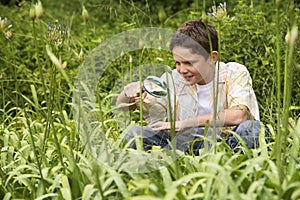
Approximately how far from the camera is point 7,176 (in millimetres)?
2857

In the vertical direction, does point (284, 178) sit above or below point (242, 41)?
→ below

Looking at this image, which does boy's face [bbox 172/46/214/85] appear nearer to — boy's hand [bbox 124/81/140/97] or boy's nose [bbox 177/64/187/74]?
boy's nose [bbox 177/64/187/74]

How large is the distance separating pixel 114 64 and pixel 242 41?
3.52 ft

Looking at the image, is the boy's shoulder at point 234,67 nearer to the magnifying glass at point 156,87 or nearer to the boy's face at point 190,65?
the boy's face at point 190,65

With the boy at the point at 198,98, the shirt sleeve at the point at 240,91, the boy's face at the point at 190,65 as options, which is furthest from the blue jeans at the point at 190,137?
the boy's face at the point at 190,65

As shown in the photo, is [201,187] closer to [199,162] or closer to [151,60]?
[199,162]

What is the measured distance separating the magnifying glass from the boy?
59mm

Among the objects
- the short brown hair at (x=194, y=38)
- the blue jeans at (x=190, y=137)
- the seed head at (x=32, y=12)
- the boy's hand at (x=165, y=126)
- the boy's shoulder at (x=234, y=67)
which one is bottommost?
the blue jeans at (x=190, y=137)

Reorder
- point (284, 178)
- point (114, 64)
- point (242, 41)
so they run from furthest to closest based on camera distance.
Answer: point (114, 64) < point (242, 41) < point (284, 178)

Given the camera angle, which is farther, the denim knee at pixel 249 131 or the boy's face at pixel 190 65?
the boy's face at pixel 190 65

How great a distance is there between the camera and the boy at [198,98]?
126 inches

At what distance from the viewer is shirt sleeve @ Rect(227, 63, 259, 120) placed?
3.27 m

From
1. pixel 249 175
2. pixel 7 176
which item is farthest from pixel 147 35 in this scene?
pixel 249 175

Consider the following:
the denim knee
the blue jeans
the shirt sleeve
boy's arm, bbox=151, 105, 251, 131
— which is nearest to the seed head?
the blue jeans
